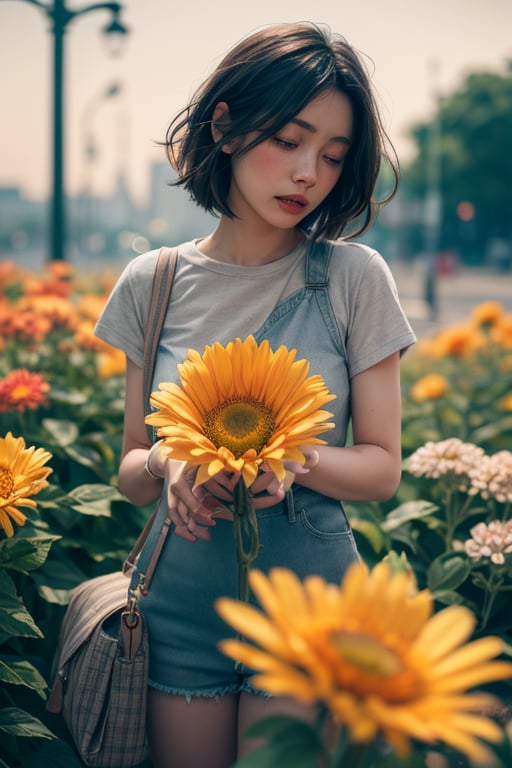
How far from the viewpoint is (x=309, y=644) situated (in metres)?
0.71

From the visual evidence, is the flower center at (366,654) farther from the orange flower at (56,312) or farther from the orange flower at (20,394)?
the orange flower at (56,312)

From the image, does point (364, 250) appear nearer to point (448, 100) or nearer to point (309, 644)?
point (309, 644)

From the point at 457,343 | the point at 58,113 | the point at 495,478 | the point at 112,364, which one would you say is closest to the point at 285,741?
the point at 495,478

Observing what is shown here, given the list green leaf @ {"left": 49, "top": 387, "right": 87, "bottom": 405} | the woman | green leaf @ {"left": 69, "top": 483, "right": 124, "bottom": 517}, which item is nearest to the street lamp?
green leaf @ {"left": 49, "top": 387, "right": 87, "bottom": 405}

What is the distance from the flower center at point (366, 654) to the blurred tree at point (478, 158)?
173 ft

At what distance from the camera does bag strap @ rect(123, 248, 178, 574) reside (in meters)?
1.92

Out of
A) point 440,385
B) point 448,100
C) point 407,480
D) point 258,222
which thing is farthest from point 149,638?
point 448,100

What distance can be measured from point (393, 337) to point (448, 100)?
56380 millimetres

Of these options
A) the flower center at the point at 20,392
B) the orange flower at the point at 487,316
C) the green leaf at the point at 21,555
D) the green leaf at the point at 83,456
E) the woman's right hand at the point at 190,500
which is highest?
the woman's right hand at the point at 190,500

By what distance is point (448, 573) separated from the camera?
220 centimetres

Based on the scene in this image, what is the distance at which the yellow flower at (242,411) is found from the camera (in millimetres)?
1145

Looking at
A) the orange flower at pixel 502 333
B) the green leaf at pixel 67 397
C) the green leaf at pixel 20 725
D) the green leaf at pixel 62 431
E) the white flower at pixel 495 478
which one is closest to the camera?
the green leaf at pixel 20 725

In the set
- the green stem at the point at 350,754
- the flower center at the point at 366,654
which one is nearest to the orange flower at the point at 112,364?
the green stem at the point at 350,754

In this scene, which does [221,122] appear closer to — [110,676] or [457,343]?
[110,676]
